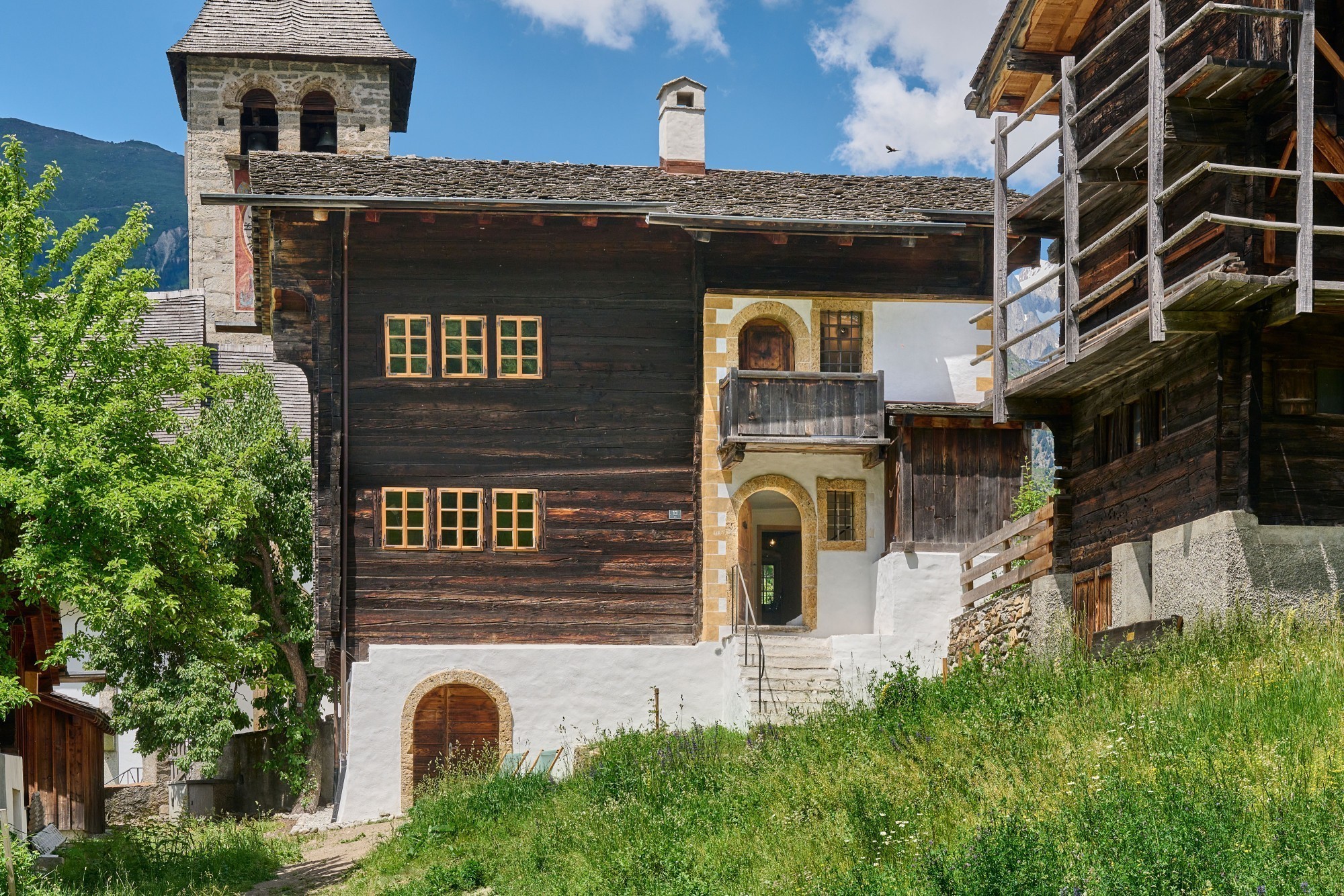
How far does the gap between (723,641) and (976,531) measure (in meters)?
4.53

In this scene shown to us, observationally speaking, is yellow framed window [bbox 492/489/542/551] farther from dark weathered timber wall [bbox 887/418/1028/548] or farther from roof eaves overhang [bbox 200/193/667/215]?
dark weathered timber wall [bbox 887/418/1028/548]

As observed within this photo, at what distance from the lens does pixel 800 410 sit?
1043 inches

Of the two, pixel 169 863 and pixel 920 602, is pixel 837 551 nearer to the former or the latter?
pixel 920 602

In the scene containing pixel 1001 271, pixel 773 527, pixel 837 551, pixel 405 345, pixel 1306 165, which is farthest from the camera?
pixel 773 527

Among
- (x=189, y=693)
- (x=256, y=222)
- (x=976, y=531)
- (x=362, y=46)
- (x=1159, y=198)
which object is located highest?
(x=362, y=46)

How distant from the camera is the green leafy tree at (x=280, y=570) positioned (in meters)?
27.3

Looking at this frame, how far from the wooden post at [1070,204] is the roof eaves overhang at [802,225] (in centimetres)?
934

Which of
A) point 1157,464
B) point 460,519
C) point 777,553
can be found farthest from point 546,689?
point 777,553

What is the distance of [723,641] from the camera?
2658cm

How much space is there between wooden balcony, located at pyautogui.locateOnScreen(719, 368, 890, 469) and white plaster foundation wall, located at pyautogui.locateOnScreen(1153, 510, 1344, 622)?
1130cm

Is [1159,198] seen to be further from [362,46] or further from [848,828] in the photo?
[362,46]

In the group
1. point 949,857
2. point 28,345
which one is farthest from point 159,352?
point 949,857

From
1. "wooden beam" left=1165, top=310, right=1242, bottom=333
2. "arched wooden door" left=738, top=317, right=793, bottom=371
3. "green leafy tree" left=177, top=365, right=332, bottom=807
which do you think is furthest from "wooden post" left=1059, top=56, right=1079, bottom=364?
"green leafy tree" left=177, top=365, right=332, bottom=807

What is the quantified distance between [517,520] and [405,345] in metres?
3.45
